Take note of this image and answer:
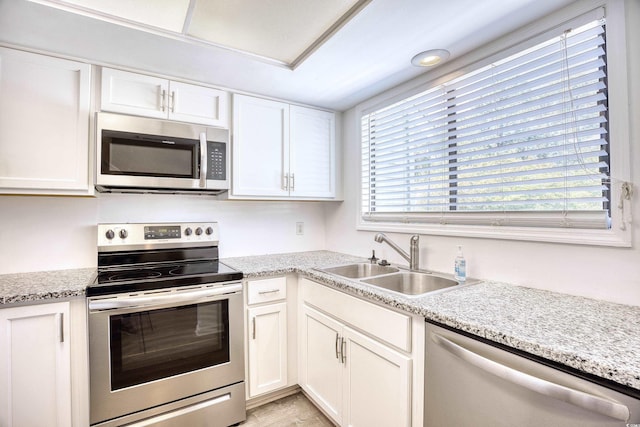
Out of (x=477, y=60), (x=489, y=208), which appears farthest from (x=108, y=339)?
(x=477, y=60)

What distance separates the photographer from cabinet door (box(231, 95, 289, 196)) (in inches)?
84.7

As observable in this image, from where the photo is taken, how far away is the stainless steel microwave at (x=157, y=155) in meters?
1.70

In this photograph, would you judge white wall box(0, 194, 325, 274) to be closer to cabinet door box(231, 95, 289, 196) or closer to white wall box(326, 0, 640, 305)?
cabinet door box(231, 95, 289, 196)

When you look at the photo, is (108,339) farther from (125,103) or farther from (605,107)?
(605,107)

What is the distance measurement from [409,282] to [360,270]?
42cm

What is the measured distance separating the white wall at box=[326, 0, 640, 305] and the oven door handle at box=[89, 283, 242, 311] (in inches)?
46.9

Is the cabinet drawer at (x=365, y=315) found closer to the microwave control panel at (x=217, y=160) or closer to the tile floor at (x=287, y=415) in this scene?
the tile floor at (x=287, y=415)

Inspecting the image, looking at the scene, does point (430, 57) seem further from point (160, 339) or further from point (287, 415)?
point (287, 415)

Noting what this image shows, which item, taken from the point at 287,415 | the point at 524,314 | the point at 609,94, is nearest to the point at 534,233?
the point at 524,314

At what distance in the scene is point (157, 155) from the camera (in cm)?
184

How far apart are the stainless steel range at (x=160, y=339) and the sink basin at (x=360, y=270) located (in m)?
0.68

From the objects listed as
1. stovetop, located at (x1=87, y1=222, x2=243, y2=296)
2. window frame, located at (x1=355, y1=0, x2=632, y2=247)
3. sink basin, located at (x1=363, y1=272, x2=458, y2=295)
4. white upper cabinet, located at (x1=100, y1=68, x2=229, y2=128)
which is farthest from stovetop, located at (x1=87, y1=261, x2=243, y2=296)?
window frame, located at (x1=355, y1=0, x2=632, y2=247)

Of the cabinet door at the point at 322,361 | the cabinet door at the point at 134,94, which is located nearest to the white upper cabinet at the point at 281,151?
the cabinet door at the point at 134,94

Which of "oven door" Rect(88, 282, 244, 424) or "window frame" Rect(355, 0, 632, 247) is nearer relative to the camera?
"window frame" Rect(355, 0, 632, 247)
